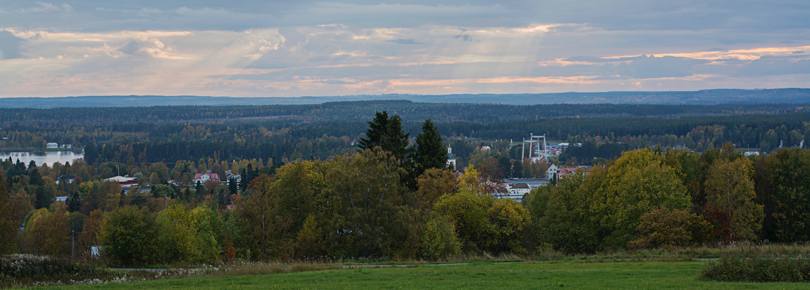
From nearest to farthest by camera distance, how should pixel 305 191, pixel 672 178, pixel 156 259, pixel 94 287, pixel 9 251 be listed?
pixel 94 287 < pixel 9 251 < pixel 156 259 < pixel 305 191 < pixel 672 178

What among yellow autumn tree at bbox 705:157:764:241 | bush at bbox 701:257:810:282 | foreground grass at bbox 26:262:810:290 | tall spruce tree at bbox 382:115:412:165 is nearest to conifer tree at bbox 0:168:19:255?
foreground grass at bbox 26:262:810:290

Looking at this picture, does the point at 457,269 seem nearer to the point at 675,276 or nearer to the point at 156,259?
the point at 675,276

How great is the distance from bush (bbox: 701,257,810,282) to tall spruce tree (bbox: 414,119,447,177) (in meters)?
28.8

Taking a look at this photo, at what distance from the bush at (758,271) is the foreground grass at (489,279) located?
2.06 ft

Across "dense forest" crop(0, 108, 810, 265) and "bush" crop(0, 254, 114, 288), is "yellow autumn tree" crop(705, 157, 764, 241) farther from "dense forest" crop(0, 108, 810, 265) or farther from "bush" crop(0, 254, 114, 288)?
"bush" crop(0, 254, 114, 288)

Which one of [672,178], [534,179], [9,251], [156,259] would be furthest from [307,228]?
[534,179]

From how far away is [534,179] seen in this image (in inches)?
5487

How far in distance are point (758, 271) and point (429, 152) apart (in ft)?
100

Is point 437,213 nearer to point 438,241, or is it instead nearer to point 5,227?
point 438,241

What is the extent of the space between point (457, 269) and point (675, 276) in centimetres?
700

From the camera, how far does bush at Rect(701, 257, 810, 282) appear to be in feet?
55.0

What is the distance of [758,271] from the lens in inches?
675

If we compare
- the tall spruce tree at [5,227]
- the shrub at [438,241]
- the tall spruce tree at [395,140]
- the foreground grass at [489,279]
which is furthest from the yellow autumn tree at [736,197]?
the tall spruce tree at [5,227]

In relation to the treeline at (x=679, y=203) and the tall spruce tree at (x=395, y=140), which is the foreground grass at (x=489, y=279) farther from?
the tall spruce tree at (x=395, y=140)
